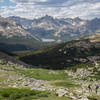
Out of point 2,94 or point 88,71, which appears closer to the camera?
point 2,94

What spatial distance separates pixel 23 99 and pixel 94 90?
63.0ft

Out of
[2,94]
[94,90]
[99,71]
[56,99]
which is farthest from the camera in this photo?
[99,71]

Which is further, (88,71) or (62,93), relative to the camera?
(88,71)

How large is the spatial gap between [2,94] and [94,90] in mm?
21359

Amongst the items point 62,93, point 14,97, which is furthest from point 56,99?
point 14,97

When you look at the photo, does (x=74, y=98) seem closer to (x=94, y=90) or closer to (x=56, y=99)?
(x=56, y=99)

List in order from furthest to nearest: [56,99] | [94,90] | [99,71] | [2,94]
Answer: [99,71]
[94,90]
[2,94]
[56,99]

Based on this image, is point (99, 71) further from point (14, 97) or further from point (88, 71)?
point (14, 97)

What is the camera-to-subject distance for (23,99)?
31.8 m

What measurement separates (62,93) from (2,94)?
1083 cm

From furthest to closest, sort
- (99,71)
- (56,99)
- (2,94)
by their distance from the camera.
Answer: (99,71), (2,94), (56,99)

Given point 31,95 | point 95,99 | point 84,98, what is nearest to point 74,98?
point 84,98

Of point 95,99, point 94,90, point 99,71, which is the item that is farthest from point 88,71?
point 95,99

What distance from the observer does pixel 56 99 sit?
3100 cm
